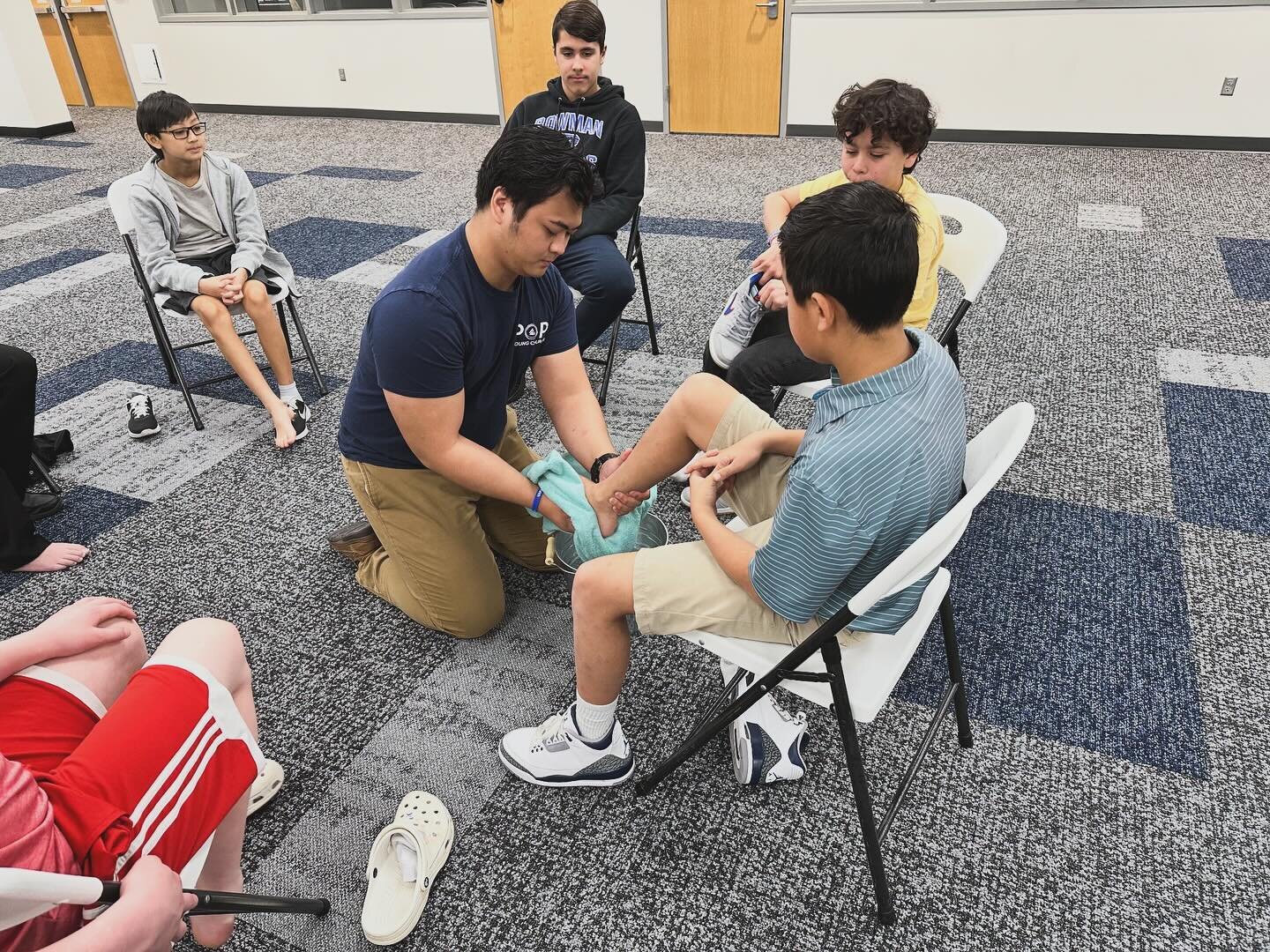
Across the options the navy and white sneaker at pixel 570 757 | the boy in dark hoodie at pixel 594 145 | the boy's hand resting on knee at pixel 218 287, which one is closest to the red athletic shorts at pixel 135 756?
the navy and white sneaker at pixel 570 757

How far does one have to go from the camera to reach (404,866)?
142 centimetres

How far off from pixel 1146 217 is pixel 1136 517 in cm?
298

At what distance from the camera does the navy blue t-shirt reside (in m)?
1.60

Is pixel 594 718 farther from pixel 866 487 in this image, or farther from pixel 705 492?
pixel 866 487

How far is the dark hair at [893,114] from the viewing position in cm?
203

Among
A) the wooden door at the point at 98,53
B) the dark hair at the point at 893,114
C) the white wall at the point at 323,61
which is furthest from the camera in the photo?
the wooden door at the point at 98,53

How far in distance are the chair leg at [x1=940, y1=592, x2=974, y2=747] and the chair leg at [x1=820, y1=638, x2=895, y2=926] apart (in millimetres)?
322

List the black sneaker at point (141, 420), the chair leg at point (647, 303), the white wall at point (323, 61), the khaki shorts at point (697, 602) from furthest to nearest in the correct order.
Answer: the white wall at point (323, 61) < the chair leg at point (647, 303) < the black sneaker at point (141, 420) < the khaki shorts at point (697, 602)

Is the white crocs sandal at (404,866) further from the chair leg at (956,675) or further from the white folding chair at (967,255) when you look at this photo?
the white folding chair at (967,255)

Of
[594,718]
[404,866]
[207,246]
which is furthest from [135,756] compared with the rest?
[207,246]

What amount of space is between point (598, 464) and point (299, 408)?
4.69 ft

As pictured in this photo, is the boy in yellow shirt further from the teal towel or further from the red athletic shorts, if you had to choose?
the red athletic shorts

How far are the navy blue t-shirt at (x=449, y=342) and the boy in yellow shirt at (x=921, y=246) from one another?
1.74 ft

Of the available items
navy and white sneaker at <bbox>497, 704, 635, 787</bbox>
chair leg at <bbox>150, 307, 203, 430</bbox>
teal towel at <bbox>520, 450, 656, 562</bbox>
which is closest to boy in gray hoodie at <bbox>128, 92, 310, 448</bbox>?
chair leg at <bbox>150, 307, 203, 430</bbox>
